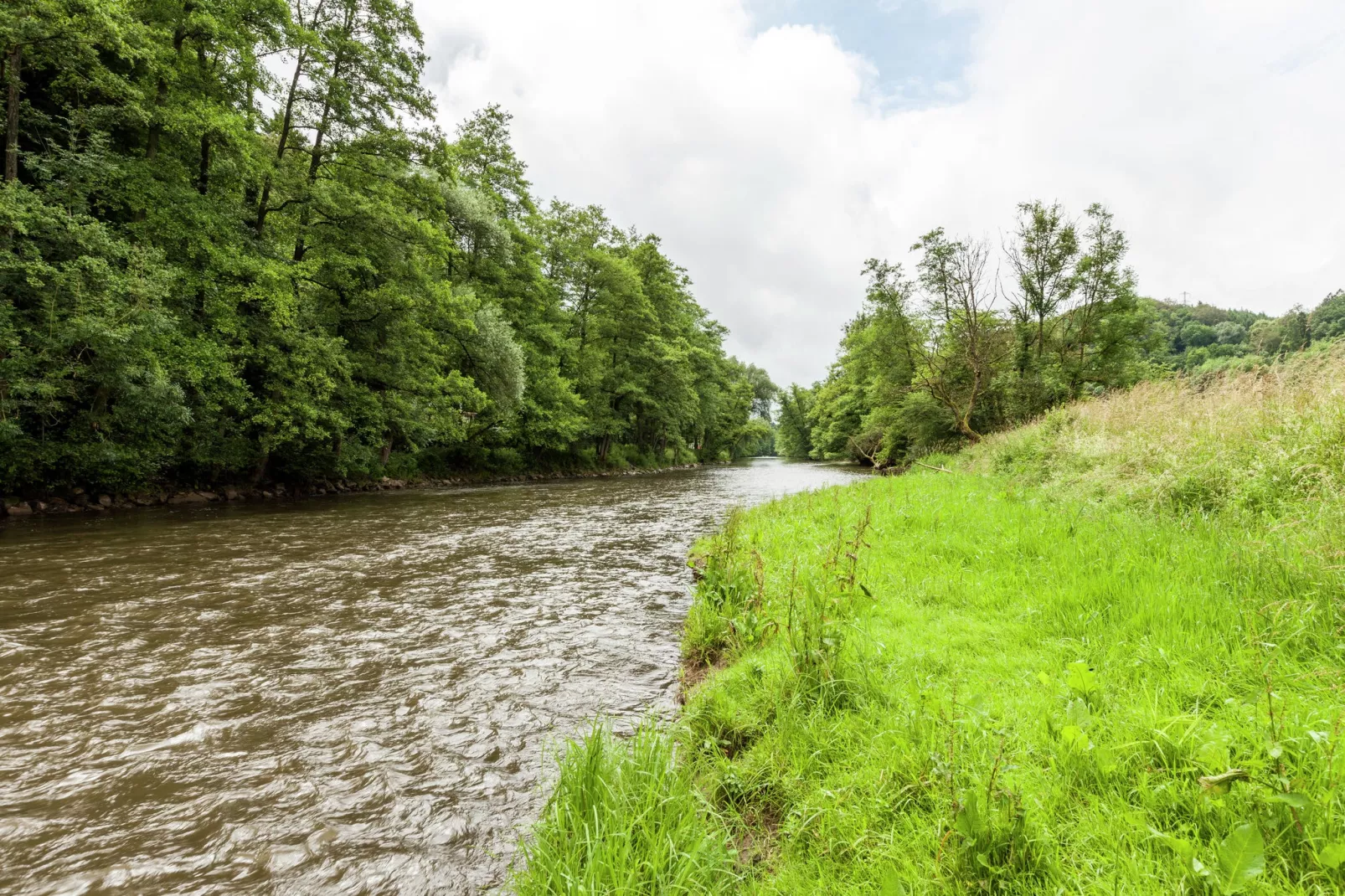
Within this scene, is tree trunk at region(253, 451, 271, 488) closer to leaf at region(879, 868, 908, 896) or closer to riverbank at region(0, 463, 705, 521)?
riverbank at region(0, 463, 705, 521)

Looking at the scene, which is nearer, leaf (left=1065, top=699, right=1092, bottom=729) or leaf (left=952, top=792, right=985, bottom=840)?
leaf (left=952, top=792, right=985, bottom=840)

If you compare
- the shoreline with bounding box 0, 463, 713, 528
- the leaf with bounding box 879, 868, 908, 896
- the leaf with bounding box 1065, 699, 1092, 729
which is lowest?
the leaf with bounding box 879, 868, 908, 896

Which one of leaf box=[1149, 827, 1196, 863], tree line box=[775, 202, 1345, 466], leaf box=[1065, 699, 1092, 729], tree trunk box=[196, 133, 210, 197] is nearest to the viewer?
leaf box=[1149, 827, 1196, 863]

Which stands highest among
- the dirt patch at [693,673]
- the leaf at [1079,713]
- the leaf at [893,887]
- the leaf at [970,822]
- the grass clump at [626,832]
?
the leaf at [1079,713]

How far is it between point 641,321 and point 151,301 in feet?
95.6

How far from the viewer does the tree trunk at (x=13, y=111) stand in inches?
466

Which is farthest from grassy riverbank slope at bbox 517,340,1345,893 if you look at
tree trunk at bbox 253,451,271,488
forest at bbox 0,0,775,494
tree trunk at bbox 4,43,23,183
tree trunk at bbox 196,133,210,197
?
tree trunk at bbox 196,133,210,197

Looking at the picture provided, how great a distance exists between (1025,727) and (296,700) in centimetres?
573

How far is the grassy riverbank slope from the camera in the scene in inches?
81.4

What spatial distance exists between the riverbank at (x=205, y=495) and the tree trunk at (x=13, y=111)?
25.1 feet

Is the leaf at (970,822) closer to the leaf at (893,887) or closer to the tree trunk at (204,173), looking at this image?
the leaf at (893,887)

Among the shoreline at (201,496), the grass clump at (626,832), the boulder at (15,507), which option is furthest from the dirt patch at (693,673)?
the boulder at (15,507)

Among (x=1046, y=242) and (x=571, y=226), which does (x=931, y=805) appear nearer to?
(x=1046, y=242)

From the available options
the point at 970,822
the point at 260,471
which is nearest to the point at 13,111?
the point at 260,471
